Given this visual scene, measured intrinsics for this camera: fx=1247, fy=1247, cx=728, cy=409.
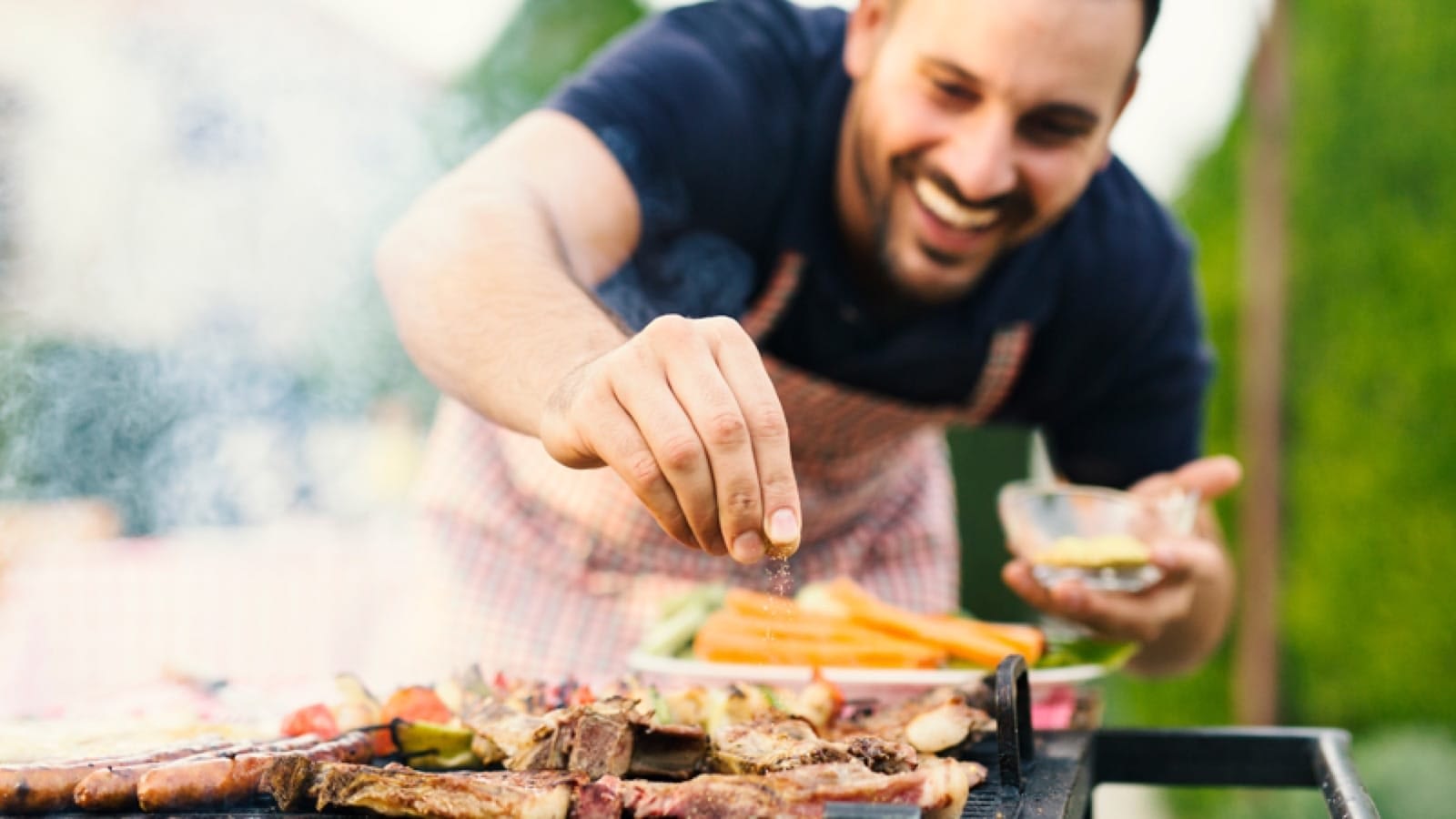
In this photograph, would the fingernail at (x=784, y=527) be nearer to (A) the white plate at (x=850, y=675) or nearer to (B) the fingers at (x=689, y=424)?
(B) the fingers at (x=689, y=424)

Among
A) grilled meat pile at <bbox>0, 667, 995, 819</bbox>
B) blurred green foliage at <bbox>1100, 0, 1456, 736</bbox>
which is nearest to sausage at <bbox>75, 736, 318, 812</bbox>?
grilled meat pile at <bbox>0, 667, 995, 819</bbox>

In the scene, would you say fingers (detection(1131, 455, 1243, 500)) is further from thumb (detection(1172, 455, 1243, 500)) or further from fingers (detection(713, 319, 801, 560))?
fingers (detection(713, 319, 801, 560))

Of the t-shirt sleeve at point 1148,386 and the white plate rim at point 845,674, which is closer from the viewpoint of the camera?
the white plate rim at point 845,674

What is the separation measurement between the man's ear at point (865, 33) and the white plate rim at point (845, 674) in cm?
123

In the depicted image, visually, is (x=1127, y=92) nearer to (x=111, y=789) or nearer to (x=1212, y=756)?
(x=1212, y=756)

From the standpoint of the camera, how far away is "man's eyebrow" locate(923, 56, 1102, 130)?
222cm

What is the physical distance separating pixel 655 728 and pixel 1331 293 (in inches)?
192

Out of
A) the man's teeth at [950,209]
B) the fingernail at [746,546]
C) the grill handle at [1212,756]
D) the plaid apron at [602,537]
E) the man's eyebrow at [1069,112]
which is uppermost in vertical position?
the man's eyebrow at [1069,112]

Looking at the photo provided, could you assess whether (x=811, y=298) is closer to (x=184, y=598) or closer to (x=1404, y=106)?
(x=184, y=598)

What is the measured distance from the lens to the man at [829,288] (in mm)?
1883

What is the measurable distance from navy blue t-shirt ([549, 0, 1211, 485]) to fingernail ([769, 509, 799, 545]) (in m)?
1.16

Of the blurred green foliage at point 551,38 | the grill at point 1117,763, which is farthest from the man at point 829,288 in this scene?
the blurred green foliage at point 551,38

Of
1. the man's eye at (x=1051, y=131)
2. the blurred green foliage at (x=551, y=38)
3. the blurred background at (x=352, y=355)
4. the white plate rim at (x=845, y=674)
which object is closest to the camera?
the white plate rim at (x=845, y=674)

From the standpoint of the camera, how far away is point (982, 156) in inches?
88.7
